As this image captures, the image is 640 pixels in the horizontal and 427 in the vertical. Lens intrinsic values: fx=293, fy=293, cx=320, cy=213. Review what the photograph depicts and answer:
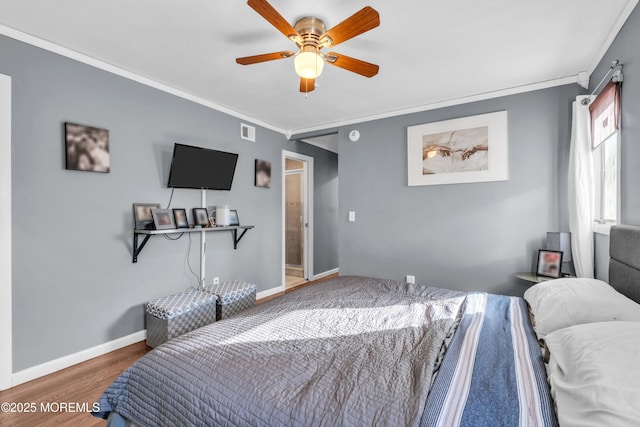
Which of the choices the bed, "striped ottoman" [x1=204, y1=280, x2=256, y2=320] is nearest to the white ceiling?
the bed

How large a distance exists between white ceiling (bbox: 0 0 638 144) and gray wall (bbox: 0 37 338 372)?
0.21 m

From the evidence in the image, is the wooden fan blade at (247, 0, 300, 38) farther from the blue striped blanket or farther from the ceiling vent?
the ceiling vent

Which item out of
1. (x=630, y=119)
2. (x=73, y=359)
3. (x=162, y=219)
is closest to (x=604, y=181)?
(x=630, y=119)

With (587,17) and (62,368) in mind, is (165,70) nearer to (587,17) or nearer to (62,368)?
(62,368)

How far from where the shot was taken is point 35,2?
1.76 m

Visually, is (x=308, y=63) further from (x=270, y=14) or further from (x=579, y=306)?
(x=579, y=306)

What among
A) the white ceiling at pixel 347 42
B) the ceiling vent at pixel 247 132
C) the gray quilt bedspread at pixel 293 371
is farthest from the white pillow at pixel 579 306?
the ceiling vent at pixel 247 132

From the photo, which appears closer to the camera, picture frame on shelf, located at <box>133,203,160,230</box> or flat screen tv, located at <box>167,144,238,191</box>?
picture frame on shelf, located at <box>133,203,160,230</box>

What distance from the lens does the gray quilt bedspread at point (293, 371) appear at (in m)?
0.93

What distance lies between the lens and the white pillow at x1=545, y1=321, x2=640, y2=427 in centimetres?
73

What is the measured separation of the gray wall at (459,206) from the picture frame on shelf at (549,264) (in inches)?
6.5

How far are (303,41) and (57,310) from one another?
105 inches

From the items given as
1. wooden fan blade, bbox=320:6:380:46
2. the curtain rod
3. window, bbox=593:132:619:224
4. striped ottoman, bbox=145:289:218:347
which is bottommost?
striped ottoman, bbox=145:289:218:347

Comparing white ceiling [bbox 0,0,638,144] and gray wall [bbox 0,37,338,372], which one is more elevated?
white ceiling [bbox 0,0,638,144]
